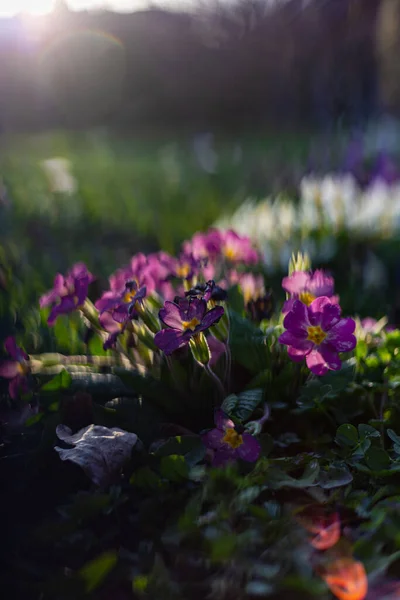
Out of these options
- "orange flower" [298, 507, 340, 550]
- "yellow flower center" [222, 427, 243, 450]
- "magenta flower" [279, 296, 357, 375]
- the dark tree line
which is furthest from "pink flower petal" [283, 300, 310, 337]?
the dark tree line

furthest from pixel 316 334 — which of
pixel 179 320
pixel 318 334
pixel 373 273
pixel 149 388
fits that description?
pixel 373 273

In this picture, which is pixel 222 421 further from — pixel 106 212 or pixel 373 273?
pixel 106 212

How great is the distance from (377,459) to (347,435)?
7 centimetres

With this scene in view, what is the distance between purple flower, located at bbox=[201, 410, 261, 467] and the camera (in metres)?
1.29

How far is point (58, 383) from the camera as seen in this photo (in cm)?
149

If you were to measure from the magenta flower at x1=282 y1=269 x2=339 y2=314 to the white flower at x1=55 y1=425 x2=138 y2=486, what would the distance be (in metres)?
0.45

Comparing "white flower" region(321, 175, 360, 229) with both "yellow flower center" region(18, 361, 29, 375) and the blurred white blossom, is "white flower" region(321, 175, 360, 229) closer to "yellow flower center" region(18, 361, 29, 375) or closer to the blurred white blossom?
the blurred white blossom

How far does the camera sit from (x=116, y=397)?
1.54m

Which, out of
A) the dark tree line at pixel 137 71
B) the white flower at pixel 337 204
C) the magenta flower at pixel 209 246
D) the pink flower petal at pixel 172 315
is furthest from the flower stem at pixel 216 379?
the dark tree line at pixel 137 71

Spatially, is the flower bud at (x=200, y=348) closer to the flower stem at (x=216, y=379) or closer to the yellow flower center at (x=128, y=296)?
the flower stem at (x=216, y=379)

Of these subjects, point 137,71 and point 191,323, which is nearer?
point 191,323

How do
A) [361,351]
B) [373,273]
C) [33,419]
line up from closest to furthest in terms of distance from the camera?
[33,419], [361,351], [373,273]

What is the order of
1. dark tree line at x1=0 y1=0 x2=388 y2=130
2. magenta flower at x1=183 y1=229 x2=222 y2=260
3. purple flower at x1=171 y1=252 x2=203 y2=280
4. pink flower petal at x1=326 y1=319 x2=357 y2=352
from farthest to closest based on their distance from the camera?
dark tree line at x1=0 y1=0 x2=388 y2=130 → magenta flower at x1=183 y1=229 x2=222 y2=260 → purple flower at x1=171 y1=252 x2=203 y2=280 → pink flower petal at x1=326 y1=319 x2=357 y2=352

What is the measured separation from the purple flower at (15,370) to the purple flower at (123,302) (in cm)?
20
